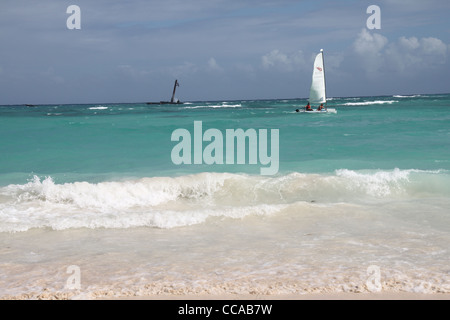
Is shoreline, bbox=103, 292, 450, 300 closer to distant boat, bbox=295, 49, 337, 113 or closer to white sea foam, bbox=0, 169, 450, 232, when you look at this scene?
white sea foam, bbox=0, 169, 450, 232

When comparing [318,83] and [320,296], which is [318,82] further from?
[320,296]

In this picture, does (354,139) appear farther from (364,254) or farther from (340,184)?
(364,254)

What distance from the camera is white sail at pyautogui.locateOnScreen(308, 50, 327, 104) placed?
130 ft

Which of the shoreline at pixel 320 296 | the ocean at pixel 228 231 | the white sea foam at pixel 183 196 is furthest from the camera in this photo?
the white sea foam at pixel 183 196

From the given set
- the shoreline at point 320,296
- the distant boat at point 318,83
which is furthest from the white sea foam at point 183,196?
the distant boat at point 318,83

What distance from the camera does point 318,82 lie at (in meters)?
41.2

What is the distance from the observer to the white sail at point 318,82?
3971cm

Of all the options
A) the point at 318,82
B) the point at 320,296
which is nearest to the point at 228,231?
the point at 320,296

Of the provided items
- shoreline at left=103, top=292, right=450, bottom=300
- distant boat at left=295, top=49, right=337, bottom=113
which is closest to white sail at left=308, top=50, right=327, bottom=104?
distant boat at left=295, top=49, right=337, bottom=113

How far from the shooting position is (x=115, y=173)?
13.5 metres

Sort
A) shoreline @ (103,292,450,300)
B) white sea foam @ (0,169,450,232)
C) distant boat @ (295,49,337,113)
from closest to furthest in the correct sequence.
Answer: shoreline @ (103,292,450,300)
white sea foam @ (0,169,450,232)
distant boat @ (295,49,337,113)

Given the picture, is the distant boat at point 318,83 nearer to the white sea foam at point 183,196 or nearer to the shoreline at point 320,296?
the white sea foam at point 183,196

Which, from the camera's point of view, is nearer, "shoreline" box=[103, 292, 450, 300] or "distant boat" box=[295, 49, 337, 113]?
"shoreline" box=[103, 292, 450, 300]

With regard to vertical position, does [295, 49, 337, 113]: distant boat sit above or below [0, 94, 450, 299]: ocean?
above
